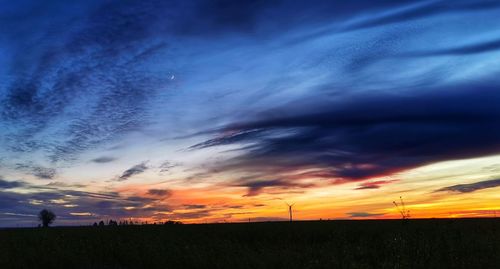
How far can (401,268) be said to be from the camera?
52.0 feet

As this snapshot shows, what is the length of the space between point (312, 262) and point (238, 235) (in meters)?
23.6

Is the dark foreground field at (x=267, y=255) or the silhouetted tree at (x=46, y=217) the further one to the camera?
the silhouetted tree at (x=46, y=217)

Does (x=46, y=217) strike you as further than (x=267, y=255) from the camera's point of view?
Yes

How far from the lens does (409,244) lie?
20.5 m

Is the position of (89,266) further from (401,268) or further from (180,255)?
(401,268)

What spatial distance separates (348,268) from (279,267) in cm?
349

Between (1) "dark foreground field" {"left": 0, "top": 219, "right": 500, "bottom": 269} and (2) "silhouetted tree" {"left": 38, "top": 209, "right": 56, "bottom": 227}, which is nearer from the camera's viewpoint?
(1) "dark foreground field" {"left": 0, "top": 219, "right": 500, "bottom": 269}

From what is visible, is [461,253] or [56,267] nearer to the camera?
[461,253]

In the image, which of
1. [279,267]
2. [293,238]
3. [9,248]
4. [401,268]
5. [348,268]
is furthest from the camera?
[293,238]

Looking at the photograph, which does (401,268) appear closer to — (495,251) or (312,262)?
(312,262)

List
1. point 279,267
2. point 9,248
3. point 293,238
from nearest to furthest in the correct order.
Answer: point 279,267
point 9,248
point 293,238

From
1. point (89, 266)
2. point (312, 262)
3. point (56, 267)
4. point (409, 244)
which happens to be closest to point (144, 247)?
point (89, 266)

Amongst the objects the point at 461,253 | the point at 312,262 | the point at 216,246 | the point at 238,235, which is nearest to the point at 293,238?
the point at 238,235

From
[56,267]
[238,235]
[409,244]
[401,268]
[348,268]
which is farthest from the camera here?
[238,235]
